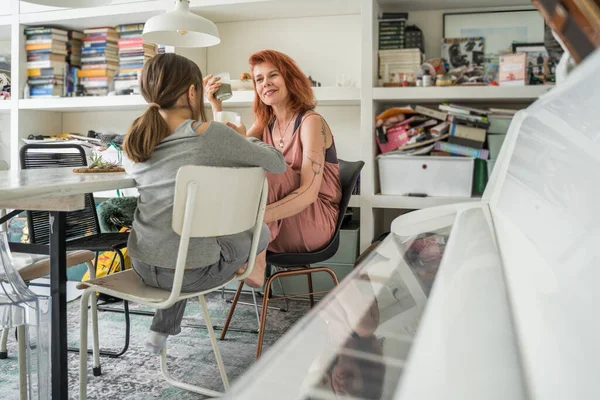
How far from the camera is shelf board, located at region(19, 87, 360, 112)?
2832 mm

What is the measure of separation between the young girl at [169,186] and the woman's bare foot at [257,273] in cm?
23

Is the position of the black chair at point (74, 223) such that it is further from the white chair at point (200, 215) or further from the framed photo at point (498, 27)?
the framed photo at point (498, 27)

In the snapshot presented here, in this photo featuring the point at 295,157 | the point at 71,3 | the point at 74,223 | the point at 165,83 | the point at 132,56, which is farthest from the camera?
the point at 132,56

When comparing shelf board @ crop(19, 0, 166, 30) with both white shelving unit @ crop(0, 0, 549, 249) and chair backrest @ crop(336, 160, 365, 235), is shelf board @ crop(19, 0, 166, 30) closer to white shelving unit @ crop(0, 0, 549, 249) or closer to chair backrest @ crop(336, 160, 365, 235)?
white shelving unit @ crop(0, 0, 549, 249)

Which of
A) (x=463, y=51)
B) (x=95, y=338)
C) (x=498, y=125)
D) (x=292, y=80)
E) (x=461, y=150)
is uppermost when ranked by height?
(x=463, y=51)

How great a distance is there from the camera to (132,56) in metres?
3.29

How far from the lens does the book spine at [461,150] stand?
2.63 metres

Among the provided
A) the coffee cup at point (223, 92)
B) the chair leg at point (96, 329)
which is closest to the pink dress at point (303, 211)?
the coffee cup at point (223, 92)

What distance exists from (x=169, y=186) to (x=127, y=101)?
1.92 m

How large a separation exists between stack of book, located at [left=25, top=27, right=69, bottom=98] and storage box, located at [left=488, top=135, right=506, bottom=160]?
2.66 meters

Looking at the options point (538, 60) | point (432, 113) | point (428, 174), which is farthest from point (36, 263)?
point (538, 60)

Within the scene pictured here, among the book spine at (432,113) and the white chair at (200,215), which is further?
the book spine at (432,113)

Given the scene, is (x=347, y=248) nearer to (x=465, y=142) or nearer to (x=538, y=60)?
(x=465, y=142)

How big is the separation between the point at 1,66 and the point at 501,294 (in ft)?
13.3
